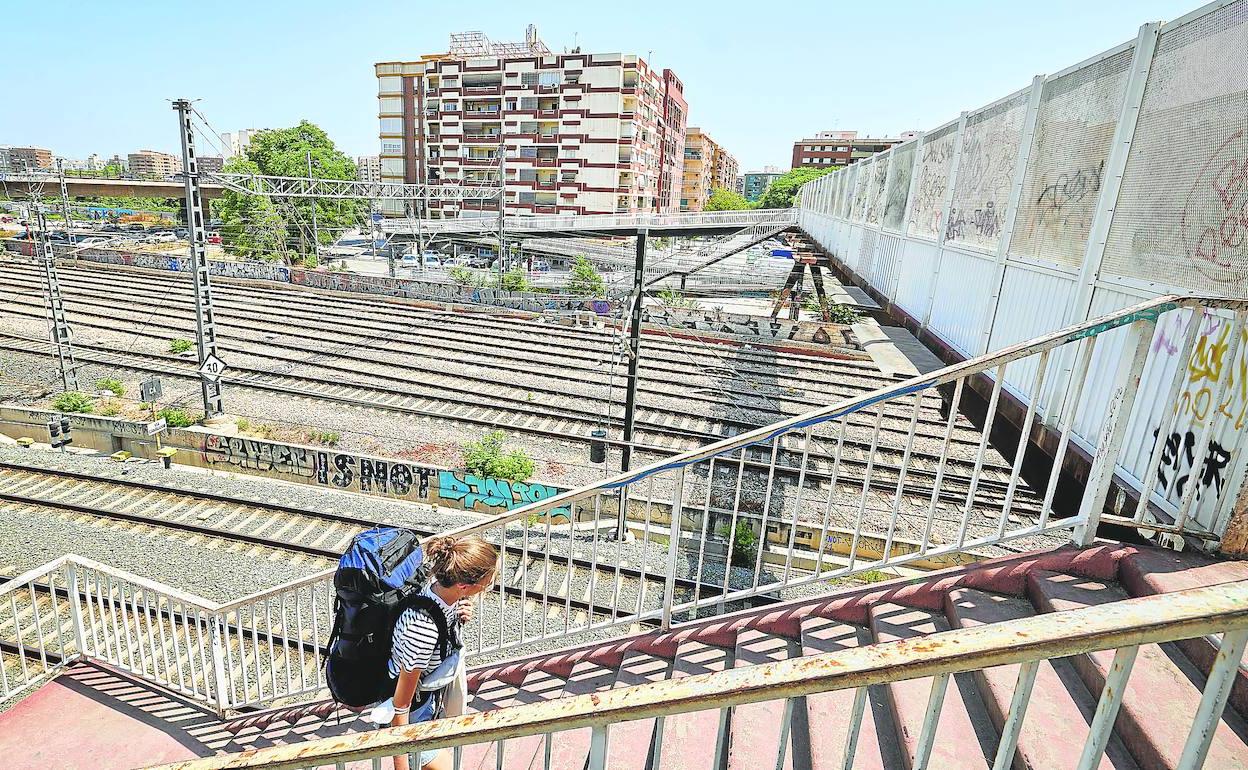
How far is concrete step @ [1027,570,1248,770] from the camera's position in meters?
1.98

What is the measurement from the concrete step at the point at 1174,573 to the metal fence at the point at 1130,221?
0.20m

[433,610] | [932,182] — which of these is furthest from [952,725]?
[932,182]

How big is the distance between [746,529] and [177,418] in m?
11.8

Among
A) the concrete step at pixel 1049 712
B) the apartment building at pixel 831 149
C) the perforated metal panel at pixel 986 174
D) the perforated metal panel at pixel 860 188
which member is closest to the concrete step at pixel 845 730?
the concrete step at pixel 1049 712

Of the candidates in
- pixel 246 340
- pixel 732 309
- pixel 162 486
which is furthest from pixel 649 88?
pixel 162 486

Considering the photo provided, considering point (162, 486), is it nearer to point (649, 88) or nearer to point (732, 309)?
point (732, 309)

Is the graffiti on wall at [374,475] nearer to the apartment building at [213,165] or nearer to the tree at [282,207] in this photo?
the apartment building at [213,165]

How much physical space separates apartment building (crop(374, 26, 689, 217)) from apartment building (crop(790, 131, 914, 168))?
185 ft

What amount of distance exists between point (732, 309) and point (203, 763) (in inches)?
1255

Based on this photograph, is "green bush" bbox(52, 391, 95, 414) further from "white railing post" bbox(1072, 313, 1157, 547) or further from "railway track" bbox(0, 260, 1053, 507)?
"white railing post" bbox(1072, 313, 1157, 547)

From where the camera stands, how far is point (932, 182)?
852 cm

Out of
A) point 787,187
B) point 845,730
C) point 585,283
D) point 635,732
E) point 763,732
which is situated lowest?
point 585,283

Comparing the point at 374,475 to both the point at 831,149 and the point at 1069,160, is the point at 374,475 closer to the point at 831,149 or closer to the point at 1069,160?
the point at 1069,160

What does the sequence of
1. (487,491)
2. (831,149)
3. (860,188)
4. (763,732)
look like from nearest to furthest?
(763,732) < (487,491) < (860,188) < (831,149)
